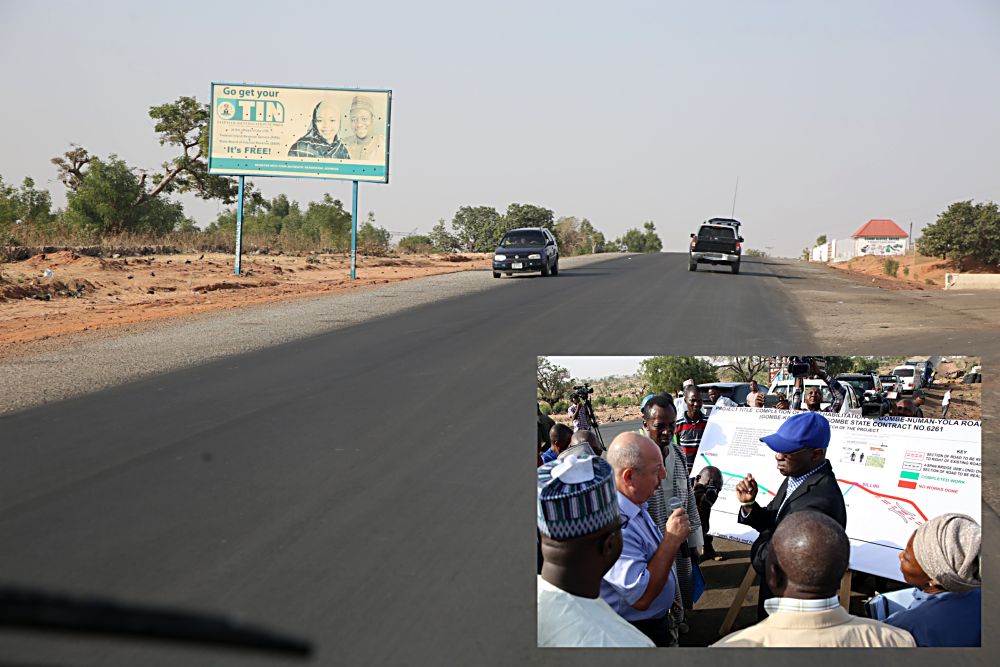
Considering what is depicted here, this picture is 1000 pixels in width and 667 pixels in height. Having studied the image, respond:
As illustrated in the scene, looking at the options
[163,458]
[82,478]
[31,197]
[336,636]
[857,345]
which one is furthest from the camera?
[31,197]

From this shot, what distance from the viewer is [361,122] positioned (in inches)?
1358

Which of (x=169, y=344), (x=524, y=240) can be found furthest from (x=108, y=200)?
Answer: (x=169, y=344)

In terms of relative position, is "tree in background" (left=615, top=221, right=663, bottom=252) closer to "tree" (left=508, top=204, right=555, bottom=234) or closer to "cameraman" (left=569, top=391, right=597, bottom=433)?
"tree" (left=508, top=204, right=555, bottom=234)

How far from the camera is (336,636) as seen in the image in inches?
223

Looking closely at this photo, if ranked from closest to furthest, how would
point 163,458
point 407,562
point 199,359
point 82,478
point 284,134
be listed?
point 407,562 → point 82,478 → point 163,458 → point 199,359 → point 284,134

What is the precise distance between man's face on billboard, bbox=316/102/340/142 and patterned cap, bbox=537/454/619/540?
31.4m

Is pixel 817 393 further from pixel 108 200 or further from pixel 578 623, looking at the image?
pixel 108 200

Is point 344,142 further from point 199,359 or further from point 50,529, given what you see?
point 50,529

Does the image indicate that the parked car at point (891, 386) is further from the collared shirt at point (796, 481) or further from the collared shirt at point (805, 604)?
the collared shirt at point (805, 604)

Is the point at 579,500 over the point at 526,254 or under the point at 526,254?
under

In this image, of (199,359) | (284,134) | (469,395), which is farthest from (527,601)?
(284,134)

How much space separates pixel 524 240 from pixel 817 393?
29441 millimetres

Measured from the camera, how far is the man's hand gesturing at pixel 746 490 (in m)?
5.26

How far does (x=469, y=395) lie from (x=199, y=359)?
475 cm
